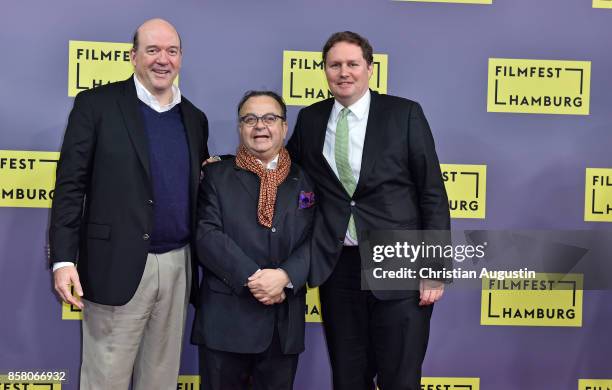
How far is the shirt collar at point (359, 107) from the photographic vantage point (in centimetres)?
219

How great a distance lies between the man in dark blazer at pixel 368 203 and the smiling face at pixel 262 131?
19 cm

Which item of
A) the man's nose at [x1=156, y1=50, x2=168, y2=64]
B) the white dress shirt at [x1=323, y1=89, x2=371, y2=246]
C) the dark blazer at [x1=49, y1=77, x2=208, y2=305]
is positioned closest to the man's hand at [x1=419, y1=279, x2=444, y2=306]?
the white dress shirt at [x1=323, y1=89, x2=371, y2=246]

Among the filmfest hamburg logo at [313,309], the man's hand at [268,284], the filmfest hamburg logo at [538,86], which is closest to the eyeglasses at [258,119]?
the man's hand at [268,284]

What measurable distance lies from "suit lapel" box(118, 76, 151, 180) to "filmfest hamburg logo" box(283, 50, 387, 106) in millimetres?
880

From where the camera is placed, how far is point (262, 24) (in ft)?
9.18

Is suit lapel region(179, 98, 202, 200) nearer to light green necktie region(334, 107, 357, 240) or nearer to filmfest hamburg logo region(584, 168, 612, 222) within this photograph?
light green necktie region(334, 107, 357, 240)

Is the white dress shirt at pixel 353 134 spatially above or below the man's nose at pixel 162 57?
below

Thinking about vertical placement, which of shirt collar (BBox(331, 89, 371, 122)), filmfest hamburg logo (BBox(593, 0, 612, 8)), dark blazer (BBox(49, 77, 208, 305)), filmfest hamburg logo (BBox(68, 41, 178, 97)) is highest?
filmfest hamburg logo (BBox(593, 0, 612, 8))

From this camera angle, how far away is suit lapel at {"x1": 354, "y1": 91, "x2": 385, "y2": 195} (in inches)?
83.0

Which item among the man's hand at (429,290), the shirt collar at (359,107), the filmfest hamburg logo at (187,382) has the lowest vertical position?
the filmfest hamburg logo at (187,382)

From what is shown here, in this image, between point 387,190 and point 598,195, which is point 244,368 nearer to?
point 387,190

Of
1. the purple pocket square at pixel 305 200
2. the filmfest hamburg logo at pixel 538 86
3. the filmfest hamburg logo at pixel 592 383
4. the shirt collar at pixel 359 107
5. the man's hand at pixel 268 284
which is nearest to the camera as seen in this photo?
the man's hand at pixel 268 284

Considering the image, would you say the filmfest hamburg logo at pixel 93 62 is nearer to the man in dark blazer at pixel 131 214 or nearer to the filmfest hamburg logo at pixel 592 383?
the man in dark blazer at pixel 131 214

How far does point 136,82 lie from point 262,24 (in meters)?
0.83
